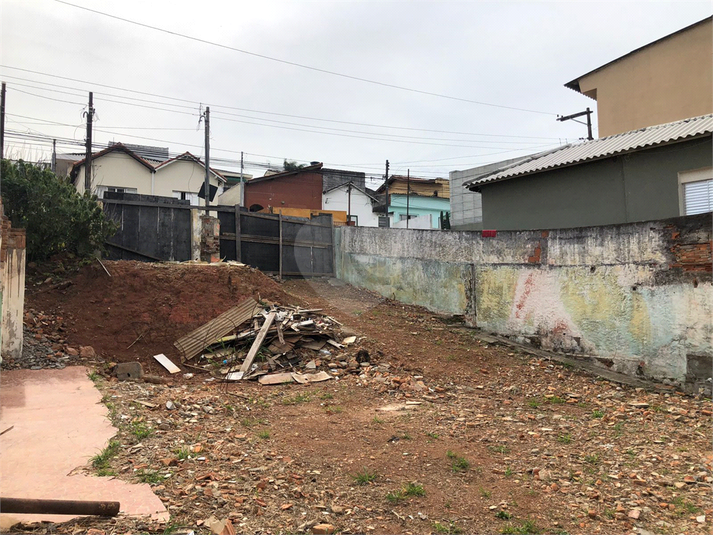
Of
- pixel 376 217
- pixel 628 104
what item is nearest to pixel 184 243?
pixel 628 104

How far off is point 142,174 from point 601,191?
2384 cm

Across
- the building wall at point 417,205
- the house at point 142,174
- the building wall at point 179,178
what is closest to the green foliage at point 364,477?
the house at point 142,174

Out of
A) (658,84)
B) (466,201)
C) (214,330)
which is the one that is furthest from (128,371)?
(466,201)

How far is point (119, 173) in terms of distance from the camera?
85.7ft

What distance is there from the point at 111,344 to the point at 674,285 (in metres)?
8.72

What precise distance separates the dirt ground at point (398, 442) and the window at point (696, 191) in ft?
15.1

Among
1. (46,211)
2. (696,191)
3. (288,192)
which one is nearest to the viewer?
(46,211)

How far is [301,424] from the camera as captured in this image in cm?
526

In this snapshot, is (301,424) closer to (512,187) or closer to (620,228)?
(620,228)

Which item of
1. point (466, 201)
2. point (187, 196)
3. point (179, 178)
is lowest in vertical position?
point (466, 201)

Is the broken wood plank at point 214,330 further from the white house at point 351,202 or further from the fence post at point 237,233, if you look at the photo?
the white house at point 351,202

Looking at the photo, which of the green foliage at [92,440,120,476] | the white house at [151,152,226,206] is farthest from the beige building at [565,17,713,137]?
the white house at [151,152,226,206]

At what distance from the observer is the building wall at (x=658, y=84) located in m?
12.6

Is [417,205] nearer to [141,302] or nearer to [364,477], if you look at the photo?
[141,302]
